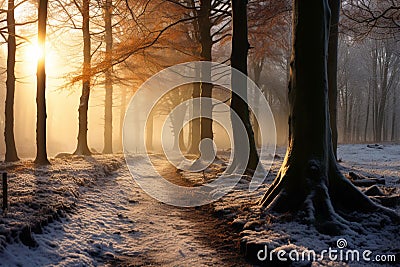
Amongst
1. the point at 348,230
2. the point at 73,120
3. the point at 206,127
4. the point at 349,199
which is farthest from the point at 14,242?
the point at 73,120

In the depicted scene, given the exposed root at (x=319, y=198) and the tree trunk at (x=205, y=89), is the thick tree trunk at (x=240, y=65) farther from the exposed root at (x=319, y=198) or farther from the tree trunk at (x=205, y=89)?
the tree trunk at (x=205, y=89)

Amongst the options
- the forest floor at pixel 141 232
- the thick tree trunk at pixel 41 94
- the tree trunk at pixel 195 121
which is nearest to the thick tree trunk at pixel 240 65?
the forest floor at pixel 141 232

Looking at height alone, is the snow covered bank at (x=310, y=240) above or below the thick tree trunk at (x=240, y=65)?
below

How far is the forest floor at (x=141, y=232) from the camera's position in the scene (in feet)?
15.9

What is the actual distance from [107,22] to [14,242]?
18.4 meters

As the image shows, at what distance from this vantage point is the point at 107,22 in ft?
68.9

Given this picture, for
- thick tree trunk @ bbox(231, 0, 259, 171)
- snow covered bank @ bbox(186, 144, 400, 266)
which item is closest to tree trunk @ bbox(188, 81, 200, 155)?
thick tree trunk @ bbox(231, 0, 259, 171)

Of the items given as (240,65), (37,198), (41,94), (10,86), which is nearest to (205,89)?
(240,65)

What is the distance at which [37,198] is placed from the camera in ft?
22.3

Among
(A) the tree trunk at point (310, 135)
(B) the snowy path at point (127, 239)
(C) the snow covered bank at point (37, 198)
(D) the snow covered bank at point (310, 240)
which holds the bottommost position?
(B) the snowy path at point (127, 239)

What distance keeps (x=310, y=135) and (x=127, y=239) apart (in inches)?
148

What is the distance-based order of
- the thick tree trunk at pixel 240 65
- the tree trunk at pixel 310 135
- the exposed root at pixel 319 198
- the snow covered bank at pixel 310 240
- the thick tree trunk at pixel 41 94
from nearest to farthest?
1. the snow covered bank at pixel 310 240
2. the exposed root at pixel 319 198
3. the tree trunk at pixel 310 135
4. the thick tree trunk at pixel 240 65
5. the thick tree trunk at pixel 41 94

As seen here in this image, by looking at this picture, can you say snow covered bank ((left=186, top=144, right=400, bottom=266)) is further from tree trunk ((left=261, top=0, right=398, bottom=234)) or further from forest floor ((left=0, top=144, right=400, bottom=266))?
tree trunk ((left=261, top=0, right=398, bottom=234))

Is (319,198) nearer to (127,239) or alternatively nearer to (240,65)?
(127,239)
